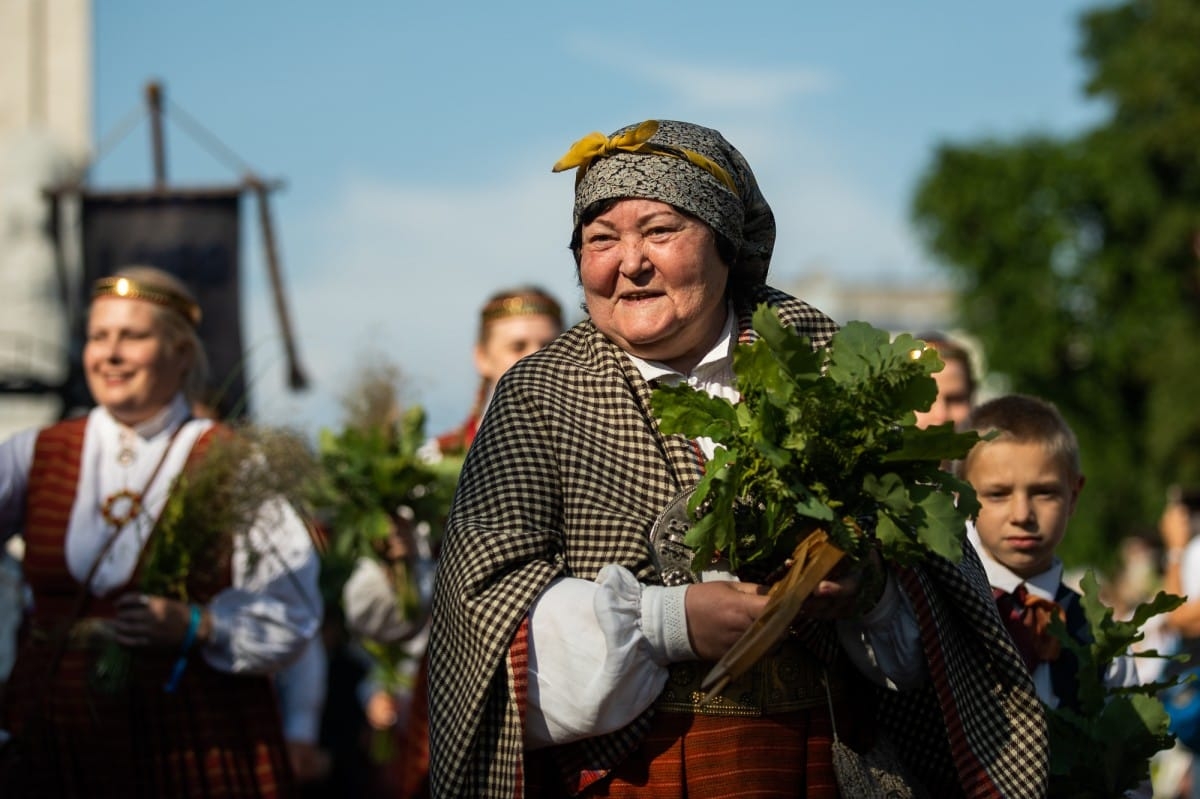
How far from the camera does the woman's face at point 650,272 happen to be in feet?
13.0

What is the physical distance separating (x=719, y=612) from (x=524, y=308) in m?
3.65

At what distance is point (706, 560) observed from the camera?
144 inches

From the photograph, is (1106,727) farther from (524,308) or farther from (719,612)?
(524,308)

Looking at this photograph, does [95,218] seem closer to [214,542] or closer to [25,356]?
[25,356]

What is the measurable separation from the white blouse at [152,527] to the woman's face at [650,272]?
2.03 m

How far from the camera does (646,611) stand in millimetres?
3682

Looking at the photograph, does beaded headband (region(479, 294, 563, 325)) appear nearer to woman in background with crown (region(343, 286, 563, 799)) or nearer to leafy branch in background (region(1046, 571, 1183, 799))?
woman in background with crown (region(343, 286, 563, 799))

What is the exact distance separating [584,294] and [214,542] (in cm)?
198

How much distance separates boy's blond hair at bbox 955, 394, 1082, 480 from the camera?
4.98 meters

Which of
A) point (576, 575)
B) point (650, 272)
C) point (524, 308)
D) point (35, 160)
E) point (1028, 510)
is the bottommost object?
point (576, 575)

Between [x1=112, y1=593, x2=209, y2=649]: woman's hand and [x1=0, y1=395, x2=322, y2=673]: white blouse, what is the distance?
0.12 metres

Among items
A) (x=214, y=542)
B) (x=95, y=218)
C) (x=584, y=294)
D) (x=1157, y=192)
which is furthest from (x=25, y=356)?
(x=1157, y=192)

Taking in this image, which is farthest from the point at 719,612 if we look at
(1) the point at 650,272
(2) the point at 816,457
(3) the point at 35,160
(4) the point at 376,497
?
(3) the point at 35,160

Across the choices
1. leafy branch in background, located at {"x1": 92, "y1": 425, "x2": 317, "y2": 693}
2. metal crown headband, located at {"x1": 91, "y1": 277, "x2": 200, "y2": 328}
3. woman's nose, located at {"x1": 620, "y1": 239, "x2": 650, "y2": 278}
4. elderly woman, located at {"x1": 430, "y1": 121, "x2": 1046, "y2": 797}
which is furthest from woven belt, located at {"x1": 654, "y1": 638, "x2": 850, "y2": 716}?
metal crown headband, located at {"x1": 91, "y1": 277, "x2": 200, "y2": 328}
